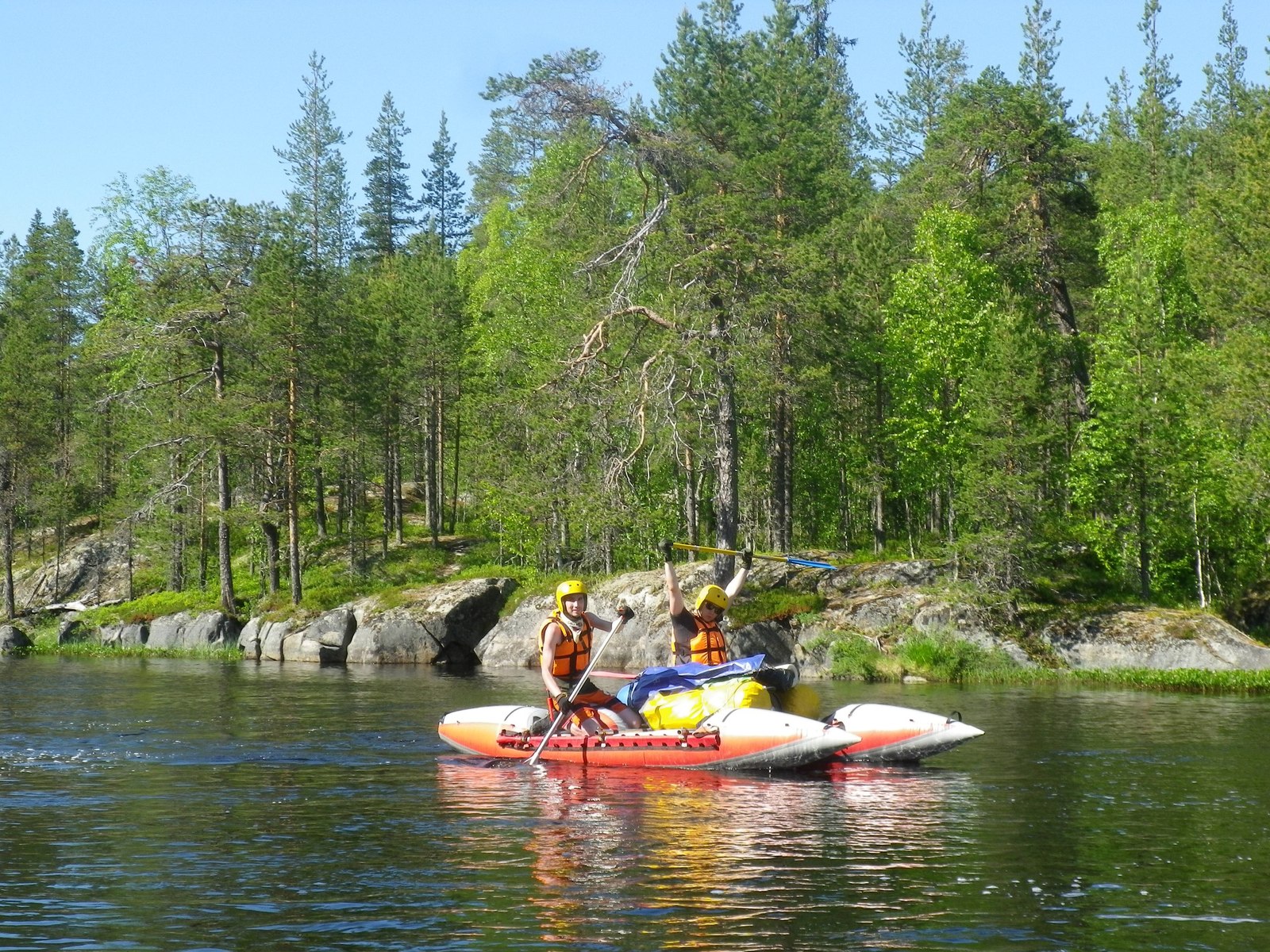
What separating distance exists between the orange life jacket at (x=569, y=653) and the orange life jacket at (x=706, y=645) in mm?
1417

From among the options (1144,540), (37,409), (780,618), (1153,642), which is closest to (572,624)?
(780,618)

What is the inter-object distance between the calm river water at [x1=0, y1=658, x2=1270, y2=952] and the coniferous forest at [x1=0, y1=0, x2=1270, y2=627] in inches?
486

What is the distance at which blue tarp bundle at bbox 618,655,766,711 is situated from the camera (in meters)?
15.2

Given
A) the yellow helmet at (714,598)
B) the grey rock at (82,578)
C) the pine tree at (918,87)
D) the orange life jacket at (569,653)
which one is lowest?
the orange life jacket at (569,653)

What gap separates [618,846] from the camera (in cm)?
1066

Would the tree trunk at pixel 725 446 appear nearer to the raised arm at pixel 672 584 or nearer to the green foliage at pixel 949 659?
the green foliage at pixel 949 659

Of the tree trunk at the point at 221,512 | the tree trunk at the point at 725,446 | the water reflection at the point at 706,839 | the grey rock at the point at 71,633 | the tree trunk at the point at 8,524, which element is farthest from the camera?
the tree trunk at the point at 8,524

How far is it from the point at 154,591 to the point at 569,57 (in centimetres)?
2652

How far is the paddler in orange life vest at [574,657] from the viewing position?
15484 millimetres

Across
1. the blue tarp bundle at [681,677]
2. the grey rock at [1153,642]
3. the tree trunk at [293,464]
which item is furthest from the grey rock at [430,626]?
the blue tarp bundle at [681,677]

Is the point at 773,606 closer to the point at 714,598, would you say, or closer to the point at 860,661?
the point at 860,661

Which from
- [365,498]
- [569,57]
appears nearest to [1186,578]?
[569,57]

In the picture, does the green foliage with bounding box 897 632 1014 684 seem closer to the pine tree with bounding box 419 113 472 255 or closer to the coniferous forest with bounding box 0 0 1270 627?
the coniferous forest with bounding box 0 0 1270 627

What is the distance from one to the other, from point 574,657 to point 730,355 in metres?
15.6
